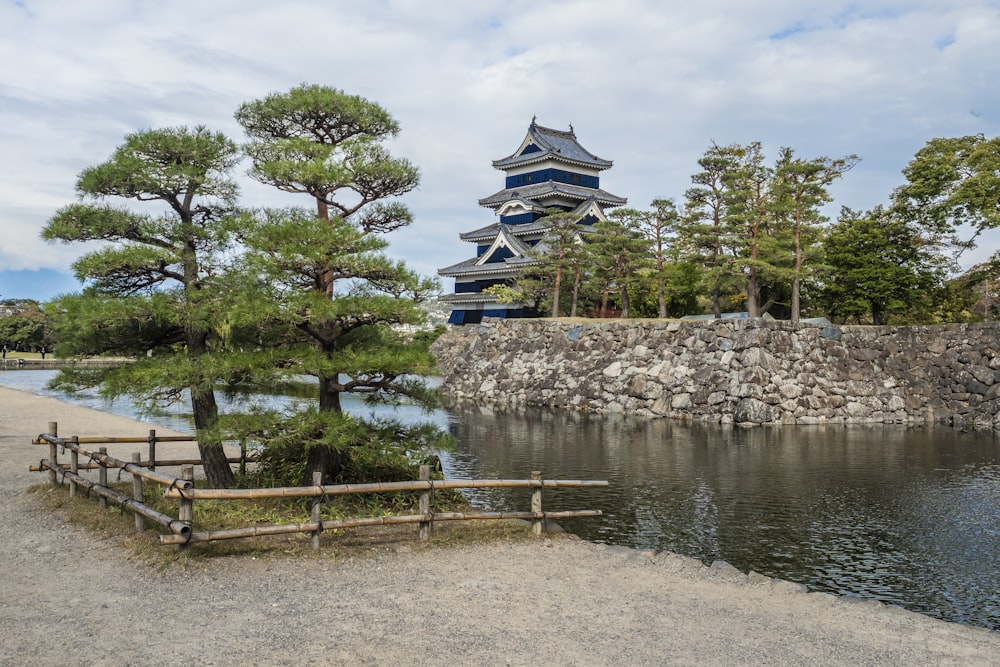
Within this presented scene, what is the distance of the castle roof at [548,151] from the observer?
41.4 meters

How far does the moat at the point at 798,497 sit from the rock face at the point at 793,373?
1.89m

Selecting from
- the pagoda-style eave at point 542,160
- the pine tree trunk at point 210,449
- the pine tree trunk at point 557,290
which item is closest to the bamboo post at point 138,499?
the pine tree trunk at point 210,449

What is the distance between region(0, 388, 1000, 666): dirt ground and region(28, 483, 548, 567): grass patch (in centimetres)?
18

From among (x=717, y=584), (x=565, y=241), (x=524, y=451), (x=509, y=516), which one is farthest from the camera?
(x=565, y=241)

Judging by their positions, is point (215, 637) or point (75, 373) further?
point (75, 373)

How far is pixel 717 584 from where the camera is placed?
25.8 feet

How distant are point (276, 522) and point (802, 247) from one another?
23980 millimetres

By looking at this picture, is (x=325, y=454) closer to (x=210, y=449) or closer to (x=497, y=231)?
(x=210, y=449)

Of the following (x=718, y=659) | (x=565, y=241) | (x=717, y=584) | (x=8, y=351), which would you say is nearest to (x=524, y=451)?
(x=717, y=584)

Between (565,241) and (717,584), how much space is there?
1028 inches

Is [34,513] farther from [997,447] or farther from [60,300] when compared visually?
Result: [997,447]

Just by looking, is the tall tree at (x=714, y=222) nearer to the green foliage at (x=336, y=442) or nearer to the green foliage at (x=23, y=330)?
the green foliage at (x=336, y=442)

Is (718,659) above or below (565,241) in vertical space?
below

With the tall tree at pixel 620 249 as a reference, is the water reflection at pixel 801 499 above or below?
below
